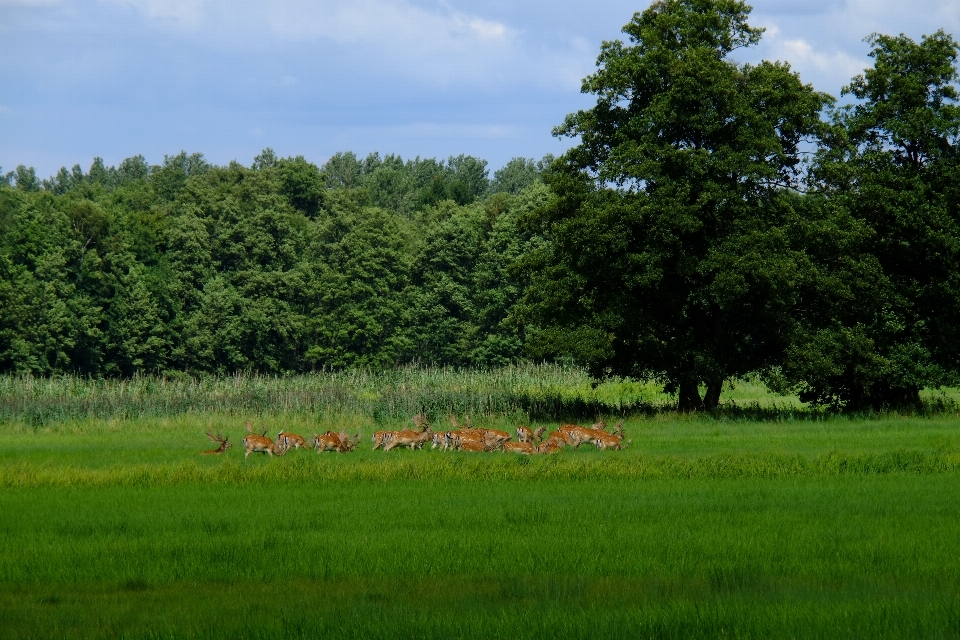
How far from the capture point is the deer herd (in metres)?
24.7

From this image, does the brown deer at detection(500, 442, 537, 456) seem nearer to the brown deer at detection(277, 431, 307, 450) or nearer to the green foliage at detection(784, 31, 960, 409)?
the brown deer at detection(277, 431, 307, 450)

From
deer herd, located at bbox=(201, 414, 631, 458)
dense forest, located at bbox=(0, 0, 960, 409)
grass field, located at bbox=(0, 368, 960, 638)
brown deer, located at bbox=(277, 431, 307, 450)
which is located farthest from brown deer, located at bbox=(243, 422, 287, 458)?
dense forest, located at bbox=(0, 0, 960, 409)

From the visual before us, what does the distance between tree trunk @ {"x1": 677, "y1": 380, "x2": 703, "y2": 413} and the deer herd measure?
1153 cm

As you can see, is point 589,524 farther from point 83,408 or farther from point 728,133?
point 83,408

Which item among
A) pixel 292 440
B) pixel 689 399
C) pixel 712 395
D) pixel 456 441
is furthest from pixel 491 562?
pixel 689 399

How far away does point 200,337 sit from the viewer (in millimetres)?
75625

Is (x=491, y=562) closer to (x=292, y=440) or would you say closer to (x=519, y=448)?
(x=519, y=448)

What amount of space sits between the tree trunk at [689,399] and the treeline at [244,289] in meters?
35.1

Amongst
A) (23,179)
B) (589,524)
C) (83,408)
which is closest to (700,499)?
(589,524)

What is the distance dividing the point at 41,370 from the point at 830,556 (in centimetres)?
6656

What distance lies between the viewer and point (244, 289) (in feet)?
256

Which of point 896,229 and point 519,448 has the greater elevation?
point 896,229

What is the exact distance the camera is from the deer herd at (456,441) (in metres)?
24.7

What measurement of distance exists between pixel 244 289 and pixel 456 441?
55252 millimetres
